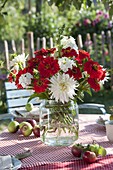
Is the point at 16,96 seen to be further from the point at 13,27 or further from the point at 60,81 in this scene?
the point at 13,27

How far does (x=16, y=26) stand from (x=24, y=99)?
882 cm

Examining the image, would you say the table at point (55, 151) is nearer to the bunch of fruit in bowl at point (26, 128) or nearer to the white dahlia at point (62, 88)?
the bunch of fruit in bowl at point (26, 128)

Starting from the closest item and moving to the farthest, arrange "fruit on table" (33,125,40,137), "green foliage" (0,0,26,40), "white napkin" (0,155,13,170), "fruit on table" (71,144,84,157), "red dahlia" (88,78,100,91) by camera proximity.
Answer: "white napkin" (0,155,13,170) < "fruit on table" (71,144,84,157) < "red dahlia" (88,78,100,91) < "fruit on table" (33,125,40,137) < "green foliage" (0,0,26,40)

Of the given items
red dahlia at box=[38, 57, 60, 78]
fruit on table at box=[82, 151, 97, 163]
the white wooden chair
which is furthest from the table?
the white wooden chair

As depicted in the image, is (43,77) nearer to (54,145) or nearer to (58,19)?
(54,145)

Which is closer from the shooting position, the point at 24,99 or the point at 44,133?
the point at 44,133

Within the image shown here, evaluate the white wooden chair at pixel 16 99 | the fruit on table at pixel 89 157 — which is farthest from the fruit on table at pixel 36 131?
the white wooden chair at pixel 16 99

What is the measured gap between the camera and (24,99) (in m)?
4.12

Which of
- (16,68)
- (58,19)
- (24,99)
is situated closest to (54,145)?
(16,68)

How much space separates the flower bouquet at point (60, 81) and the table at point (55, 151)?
10 cm

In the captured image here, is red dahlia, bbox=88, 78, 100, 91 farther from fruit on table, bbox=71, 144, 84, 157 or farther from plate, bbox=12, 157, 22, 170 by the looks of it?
plate, bbox=12, 157, 22, 170

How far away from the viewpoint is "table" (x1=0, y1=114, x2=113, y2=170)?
1.92 metres

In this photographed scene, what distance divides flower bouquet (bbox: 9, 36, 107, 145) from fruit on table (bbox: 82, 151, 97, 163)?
0.30 m

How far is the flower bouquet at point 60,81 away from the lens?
207cm
